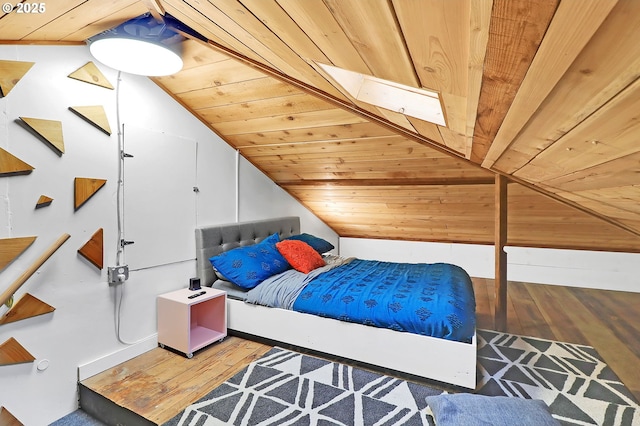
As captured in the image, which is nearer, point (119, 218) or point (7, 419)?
point (7, 419)

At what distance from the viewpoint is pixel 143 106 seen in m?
2.41

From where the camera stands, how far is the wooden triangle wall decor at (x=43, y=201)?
5.96 ft

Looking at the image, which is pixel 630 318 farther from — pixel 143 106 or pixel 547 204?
pixel 143 106

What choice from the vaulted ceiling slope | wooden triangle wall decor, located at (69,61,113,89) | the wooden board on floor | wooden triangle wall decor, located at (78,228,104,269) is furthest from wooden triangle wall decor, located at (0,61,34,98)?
the wooden board on floor

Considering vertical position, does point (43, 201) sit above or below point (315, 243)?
above

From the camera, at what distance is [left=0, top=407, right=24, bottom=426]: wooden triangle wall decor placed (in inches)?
64.8

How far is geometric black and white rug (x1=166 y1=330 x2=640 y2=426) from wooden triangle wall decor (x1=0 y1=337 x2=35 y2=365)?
→ 91 cm

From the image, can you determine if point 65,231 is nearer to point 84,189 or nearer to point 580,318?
point 84,189

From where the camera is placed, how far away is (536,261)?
425 cm

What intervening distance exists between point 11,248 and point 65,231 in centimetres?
28

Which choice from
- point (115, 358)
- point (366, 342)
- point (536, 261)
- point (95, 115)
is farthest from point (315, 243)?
point (536, 261)

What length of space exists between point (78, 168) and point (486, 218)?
4000 mm

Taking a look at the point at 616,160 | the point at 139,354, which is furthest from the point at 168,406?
the point at 616,160

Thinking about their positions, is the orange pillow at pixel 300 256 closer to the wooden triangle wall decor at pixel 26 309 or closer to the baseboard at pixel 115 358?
the baseboard at pixel 115 358
